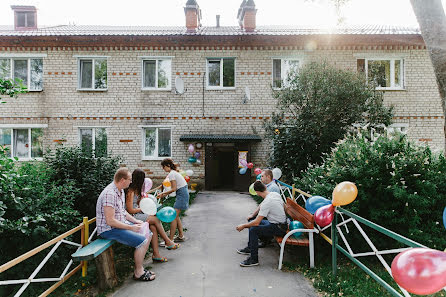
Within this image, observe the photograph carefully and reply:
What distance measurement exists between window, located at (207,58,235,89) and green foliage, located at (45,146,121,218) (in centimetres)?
Result: 727

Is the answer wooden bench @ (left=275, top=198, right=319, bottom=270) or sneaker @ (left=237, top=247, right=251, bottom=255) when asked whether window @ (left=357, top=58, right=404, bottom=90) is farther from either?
sneaker @ (left=237, top=247, right=251, bottom=255)

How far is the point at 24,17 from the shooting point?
14.2 m

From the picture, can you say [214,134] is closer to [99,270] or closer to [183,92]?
[183,92]

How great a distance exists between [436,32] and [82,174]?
25.8 ft

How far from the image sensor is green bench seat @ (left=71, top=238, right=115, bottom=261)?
11.5 ft

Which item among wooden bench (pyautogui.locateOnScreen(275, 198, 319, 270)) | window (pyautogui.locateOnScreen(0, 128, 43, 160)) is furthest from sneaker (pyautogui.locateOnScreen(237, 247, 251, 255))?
window (pyautogui.locateOnScreen(0, 128, 43, 160))

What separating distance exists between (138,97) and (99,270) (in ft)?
32.6

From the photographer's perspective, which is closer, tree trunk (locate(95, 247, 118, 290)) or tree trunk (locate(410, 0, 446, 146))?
tree trunk (locate(95, 247, 118, 290))

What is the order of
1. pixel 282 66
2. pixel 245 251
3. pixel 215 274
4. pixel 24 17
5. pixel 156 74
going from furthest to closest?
pixel 24 17 < pixel 156 74 < pixel 282 66 < pixel 245 251 < pixel 215 274

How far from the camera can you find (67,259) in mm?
4965

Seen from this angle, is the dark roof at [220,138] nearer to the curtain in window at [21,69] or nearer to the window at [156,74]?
the window at [156,74]

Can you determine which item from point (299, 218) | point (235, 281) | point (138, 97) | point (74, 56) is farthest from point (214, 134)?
point (235, 281)

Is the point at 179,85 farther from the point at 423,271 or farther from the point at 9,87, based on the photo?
the point at 423,271

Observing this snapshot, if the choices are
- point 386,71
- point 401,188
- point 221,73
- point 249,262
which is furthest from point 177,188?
point 386,71
